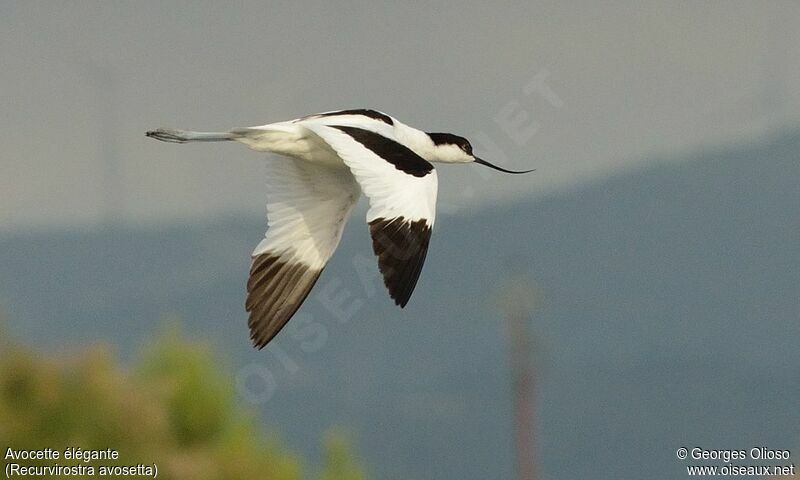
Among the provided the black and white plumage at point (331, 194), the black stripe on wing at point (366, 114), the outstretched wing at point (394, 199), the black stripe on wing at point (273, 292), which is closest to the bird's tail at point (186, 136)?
the black and white plumage at point (331, 194)

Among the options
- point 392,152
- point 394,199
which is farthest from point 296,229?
point 394,199

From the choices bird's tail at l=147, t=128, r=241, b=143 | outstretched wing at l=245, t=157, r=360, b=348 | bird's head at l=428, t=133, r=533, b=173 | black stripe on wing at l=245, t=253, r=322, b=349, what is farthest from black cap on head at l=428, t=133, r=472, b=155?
bird's tail at l=147, t=128, r=241, b=143

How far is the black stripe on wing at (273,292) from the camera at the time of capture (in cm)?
799

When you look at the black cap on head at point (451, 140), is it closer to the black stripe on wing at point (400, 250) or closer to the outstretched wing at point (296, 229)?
the outstretched wing at point (296, 229)

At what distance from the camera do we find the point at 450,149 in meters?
8.83

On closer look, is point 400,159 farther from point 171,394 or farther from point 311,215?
point 171,394

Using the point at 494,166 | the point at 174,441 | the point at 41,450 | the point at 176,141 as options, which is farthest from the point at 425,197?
the point at 174,441

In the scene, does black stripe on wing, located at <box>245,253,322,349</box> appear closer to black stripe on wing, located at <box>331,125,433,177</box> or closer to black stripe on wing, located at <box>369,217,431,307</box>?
black stripe on wing, located at <box>331,125,433,177</box>

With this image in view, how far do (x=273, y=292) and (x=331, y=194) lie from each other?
2.14 feet

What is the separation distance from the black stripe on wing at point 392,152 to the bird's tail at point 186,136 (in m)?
0.51

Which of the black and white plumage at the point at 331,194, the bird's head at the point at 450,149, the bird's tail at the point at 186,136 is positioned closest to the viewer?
the black and white plumage at the point at 331,194

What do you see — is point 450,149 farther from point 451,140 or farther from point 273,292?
point 273,292

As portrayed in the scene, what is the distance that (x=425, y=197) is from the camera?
22.8ft

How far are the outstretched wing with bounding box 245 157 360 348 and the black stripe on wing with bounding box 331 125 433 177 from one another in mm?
855
